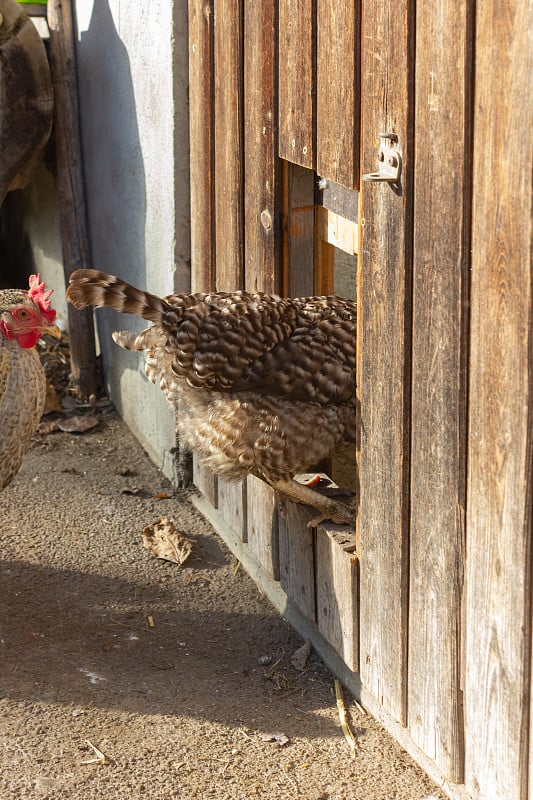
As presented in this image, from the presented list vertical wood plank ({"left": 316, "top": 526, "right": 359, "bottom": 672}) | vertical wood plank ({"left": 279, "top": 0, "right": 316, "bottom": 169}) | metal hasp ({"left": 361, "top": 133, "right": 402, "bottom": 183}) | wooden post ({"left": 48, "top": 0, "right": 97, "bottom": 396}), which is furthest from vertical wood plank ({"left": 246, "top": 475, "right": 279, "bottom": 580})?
wooden post ({"left": 48, "top": 0, "right": 97, "bottom": 396})

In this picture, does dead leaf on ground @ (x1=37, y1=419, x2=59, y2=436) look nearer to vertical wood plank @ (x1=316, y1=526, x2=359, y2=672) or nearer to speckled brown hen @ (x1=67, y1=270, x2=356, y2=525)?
speckled brown hen @ (x1=67, y1=270, x2=356, y2=525)

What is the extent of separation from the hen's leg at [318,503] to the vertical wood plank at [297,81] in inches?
47.0

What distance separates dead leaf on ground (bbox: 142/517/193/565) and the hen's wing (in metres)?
1.33

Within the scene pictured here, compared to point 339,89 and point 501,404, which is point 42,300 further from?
point 501,404

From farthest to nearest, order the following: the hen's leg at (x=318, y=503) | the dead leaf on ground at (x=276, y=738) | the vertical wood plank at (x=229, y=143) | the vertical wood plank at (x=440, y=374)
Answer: the vertical wood plank at (x=229, y=143), the hen's leg at (x=318, y=503), the dead leaf on ground at (x=276, y=738), the vertical wood plank at (x=440, y=374)

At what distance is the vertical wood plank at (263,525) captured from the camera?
4512 mm

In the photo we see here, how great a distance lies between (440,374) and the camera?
3000 mm

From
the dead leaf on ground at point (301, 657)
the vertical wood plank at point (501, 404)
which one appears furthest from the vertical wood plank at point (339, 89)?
the dead leaf on ground at point (301, 657)

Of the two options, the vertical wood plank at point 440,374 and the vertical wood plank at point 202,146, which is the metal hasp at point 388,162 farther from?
the vertical wood plank at point 202,146

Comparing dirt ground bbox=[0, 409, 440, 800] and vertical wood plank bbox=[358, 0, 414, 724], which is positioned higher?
vertical wood plank bbox=[358, 0, 414, 724]

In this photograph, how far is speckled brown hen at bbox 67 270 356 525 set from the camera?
12.6ft

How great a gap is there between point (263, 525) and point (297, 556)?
0.39 m

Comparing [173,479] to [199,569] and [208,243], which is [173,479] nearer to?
[199,569]

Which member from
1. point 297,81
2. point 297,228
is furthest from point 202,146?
point 297,81
